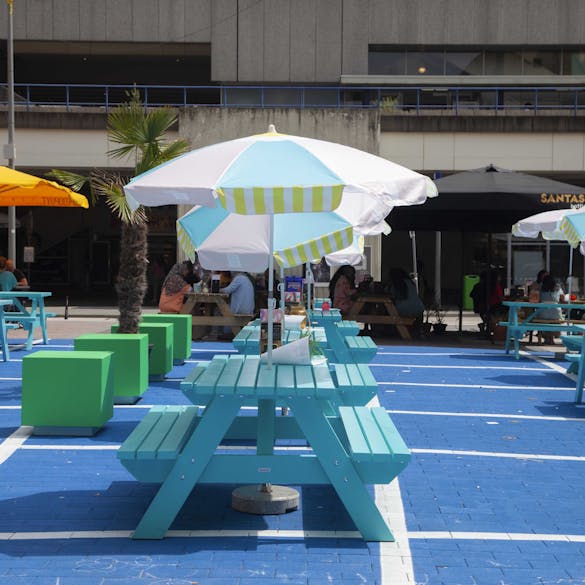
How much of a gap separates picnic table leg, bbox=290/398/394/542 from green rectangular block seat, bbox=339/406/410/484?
0.21 feet

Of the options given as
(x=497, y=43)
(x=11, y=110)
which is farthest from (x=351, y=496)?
(x=497, y=43)

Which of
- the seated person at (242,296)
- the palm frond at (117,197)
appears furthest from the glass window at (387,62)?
the palm frond at (117,197)

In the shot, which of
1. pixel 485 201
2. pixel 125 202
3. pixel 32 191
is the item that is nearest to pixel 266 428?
pixel 125 202

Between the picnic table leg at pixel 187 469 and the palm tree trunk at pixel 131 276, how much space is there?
564cm

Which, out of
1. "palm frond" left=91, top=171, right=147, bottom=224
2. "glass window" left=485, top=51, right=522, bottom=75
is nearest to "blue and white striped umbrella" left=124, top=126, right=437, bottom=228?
"palm frond" left=91, top=171, right=147, bottom=224

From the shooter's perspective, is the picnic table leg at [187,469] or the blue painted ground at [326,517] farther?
the picnic table leg at [187,469]

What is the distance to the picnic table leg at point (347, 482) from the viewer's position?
5227 millimetres

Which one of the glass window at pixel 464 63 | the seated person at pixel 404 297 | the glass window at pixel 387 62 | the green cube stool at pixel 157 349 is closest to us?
the green cube stool at pixel 157 349

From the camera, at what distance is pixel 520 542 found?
526cm

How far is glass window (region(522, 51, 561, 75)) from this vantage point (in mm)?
29547

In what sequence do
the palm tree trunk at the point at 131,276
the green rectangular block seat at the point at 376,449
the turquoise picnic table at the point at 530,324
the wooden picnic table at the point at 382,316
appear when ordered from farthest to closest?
the wooden picnic table at the point at 382,316 < the turquoise picnic table at the point at 530,324 < the palm tree trunk at the point at 131,276 < the green rectangular block seat at the point at 376,449

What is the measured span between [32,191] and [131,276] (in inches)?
152

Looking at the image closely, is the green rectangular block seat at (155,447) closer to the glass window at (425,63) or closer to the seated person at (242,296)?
the seated person at (242,296)

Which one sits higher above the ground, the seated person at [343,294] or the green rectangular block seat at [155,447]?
the seated person at [343,294]
